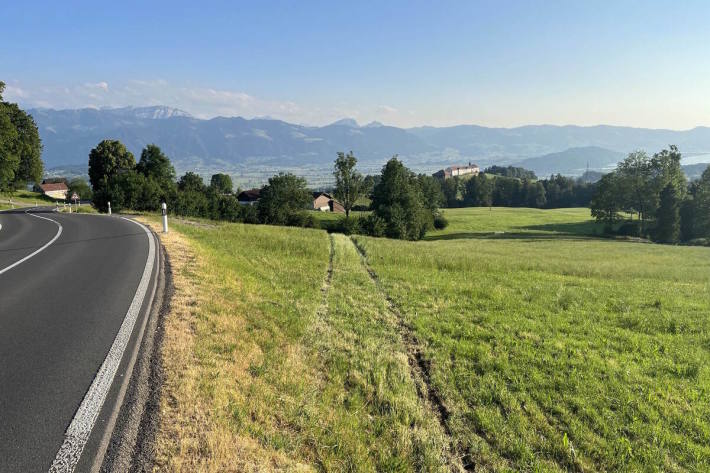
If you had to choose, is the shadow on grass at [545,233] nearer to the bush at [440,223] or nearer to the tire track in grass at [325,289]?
the bush at [440,223]

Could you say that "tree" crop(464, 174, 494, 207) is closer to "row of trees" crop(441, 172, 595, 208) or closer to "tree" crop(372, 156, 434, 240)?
"row of trees" crop(441, 172, 595, 208)

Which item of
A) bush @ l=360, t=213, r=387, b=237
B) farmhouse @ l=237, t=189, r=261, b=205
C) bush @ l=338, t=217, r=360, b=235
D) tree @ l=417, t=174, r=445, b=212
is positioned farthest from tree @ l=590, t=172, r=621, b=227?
farmhouse @ l=237, t=189, r=261, b=205

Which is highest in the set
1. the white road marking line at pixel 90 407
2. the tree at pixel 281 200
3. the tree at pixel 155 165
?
the tree at pixel 155 165

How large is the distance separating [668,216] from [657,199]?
3067 millimetres

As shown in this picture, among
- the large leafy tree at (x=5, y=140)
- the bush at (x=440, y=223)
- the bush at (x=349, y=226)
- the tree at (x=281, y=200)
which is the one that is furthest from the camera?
the bush at (x=440, y=223)

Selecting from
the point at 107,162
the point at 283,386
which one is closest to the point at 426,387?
the point at 283,386

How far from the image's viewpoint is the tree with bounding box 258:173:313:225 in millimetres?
67125

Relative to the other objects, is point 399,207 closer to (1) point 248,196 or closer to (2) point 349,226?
(2) point 349,226

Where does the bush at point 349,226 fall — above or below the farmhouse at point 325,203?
below

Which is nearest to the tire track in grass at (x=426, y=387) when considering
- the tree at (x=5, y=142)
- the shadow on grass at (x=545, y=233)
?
the tree at (x=5, y=142)

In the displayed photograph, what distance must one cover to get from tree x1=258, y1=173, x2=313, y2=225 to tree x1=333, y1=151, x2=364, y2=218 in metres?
8.41

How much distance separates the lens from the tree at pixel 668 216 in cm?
5781

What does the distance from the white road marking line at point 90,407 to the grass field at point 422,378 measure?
66cm

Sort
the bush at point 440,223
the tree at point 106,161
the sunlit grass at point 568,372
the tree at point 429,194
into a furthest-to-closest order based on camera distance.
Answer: the tree at point 429,194
the bush at point 440,223
the tree at point 106,161
the sunlit grass at point 568,372
